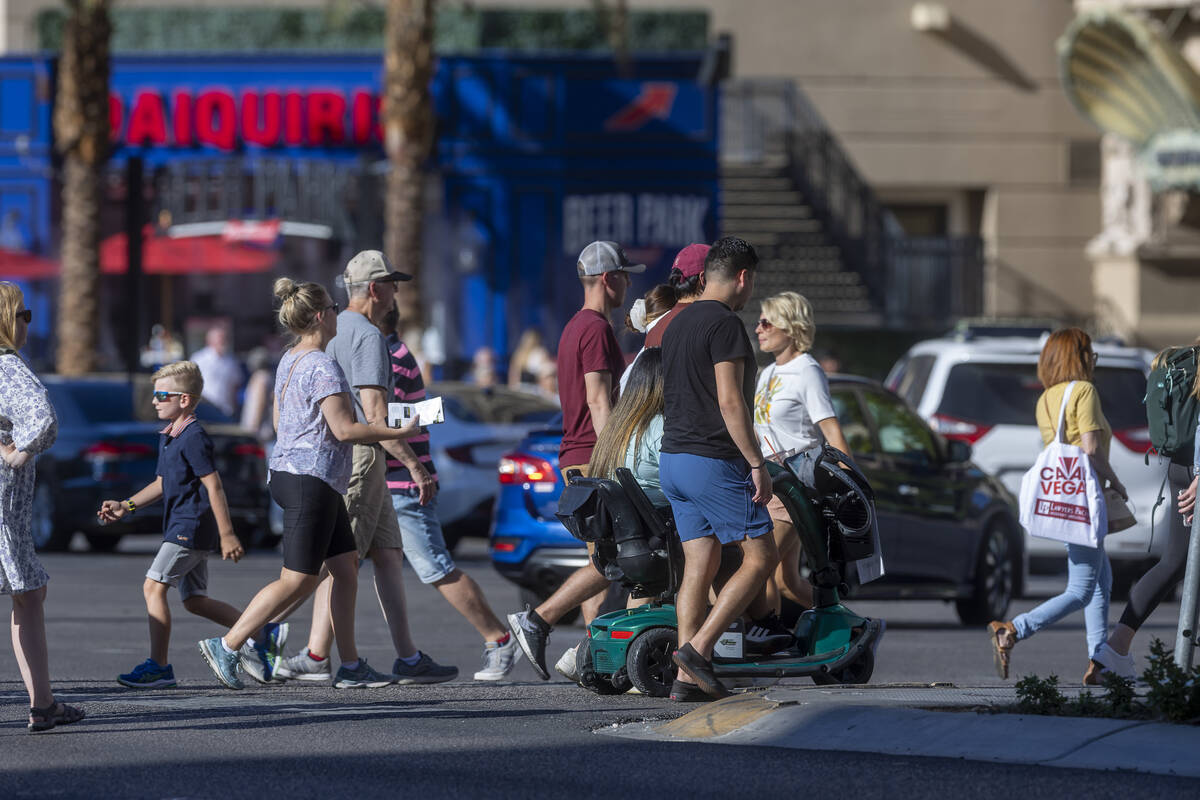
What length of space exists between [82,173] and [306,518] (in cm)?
1917

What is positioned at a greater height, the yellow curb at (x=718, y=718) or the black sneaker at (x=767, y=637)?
the black sneaker at (x=767, y=637)

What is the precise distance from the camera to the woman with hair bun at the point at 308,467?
29.1 feet

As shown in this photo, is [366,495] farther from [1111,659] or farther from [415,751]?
[1111,659]

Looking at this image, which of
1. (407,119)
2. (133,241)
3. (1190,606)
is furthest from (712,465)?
(407,119)

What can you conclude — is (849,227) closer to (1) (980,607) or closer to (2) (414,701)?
(1) (980,607)

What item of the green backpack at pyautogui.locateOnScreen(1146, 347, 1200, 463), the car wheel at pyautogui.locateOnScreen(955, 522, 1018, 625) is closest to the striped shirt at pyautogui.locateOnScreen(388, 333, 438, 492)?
the green backpack at pyautogui.locateOnScreen(1146, 347, 1200, 463)

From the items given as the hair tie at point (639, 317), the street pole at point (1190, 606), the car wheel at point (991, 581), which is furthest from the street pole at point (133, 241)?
the street pole at point (1190, 606)

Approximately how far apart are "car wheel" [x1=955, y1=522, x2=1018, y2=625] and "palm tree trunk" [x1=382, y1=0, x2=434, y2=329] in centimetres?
1328

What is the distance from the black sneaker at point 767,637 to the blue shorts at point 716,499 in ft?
2.31

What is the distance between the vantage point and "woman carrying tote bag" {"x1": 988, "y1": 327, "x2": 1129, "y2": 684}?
9836mm

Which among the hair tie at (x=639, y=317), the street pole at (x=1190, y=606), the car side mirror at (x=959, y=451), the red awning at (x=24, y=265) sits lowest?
the street pole at (x=1190, y=606)

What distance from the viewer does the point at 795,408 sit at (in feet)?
32.8

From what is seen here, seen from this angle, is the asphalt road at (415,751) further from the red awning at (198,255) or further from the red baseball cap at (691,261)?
the red awning at (198,255)

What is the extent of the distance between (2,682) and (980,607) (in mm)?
6356
